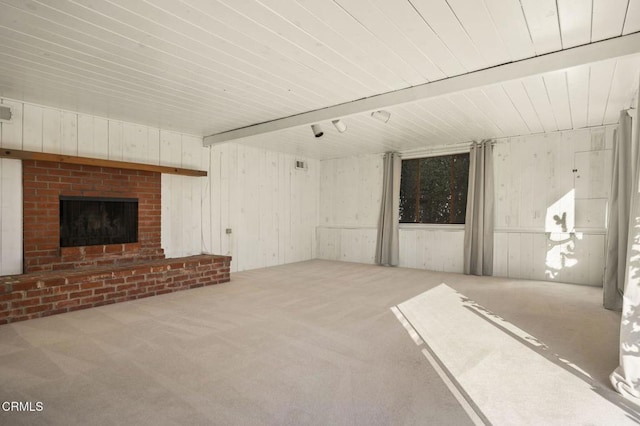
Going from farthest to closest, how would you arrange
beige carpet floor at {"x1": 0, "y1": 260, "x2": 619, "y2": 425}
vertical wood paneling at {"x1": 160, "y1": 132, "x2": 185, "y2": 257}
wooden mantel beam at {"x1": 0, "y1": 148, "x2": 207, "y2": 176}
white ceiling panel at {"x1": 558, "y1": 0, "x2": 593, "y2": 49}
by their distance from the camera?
vertical wood paneling at {"x1": 160, "y1": 132, "x2": 185, "y2": 257} < wooden mantel beam at {"x1": 0, "y1": 148, "x2": 207, "y2": 176} < white ceiling panel at {"x1": 558, "y1": 0, "x2": 593, "y2": 49} < beige carpet floor at {"x1": 0, "y1": 260, "x2": 619, "y2": 425}

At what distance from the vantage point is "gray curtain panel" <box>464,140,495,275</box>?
6.07m

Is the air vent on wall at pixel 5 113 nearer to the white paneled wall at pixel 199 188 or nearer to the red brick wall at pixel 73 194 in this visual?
the white paneled wall at pixel 199 188

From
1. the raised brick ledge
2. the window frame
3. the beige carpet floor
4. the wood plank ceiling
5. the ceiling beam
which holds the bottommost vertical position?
the beige carpet floor

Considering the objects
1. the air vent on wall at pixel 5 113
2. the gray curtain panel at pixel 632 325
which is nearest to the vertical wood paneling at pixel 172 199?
the air vent on wall at pixel 5 113

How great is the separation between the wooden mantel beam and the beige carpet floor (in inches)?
73.6

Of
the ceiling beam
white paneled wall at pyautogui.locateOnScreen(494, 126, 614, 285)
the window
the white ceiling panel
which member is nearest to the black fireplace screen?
the ceiling beam

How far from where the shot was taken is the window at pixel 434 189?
22.0ft

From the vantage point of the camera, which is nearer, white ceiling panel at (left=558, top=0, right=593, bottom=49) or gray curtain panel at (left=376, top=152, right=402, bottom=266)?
white ceiling panel at (left=558, top=0, right=593, bottom=49)

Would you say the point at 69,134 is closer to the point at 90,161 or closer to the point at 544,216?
the point at 90,161

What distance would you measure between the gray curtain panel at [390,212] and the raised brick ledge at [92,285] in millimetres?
3596

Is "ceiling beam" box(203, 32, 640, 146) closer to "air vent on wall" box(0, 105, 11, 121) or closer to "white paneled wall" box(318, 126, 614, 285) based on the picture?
"air vent on wall" box(0, 105, 11, 121)

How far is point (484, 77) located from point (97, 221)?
16.6 feet

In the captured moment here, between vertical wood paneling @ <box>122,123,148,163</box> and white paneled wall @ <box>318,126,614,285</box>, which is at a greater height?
vertical wood paneling @ <box>122,123,148,163</box>

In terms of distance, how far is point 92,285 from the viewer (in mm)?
3953
